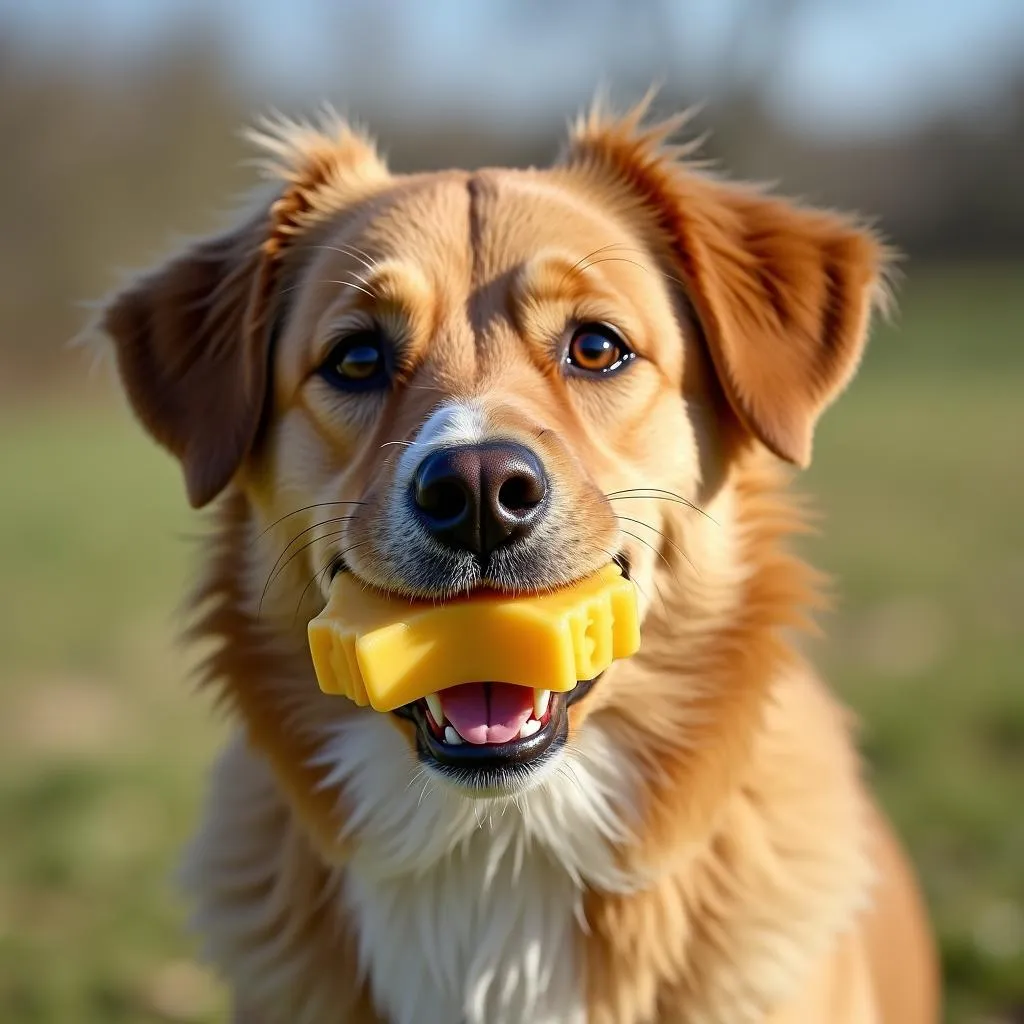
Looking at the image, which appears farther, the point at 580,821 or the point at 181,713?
the point at 181,713

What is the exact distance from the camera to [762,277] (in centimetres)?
300

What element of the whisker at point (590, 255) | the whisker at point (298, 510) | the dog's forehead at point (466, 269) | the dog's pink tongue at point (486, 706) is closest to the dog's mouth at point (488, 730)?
the dog's pink tongue at point (486, 706)

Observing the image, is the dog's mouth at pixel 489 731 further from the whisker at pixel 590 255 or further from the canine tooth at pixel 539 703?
the whisker at pixel 590 255

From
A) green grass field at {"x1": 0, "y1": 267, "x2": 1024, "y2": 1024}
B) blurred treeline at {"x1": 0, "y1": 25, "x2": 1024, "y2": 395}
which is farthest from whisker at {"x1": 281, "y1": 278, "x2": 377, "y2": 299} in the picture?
blurred treeline at {"x1": 0, "y1": 25, "x2": 1024, "y2": 395}

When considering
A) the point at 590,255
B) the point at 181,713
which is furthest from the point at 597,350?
the point at 181,713

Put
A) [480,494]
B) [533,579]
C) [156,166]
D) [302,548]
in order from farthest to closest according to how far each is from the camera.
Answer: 1. [156,166]
2. [302,548]
3. [533,579]
4. [480,494]

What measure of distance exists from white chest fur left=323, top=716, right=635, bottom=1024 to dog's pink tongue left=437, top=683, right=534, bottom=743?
0.26 meters

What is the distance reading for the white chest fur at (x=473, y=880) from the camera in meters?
2.67

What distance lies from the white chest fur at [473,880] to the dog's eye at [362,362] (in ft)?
2.49

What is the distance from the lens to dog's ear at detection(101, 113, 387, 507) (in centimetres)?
291

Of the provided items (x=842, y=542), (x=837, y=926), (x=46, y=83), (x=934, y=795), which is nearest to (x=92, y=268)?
(x=46, y=83)

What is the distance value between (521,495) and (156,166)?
25.8m

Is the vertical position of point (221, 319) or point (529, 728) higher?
point (221, 319)

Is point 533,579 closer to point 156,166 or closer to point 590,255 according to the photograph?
point 590,255
